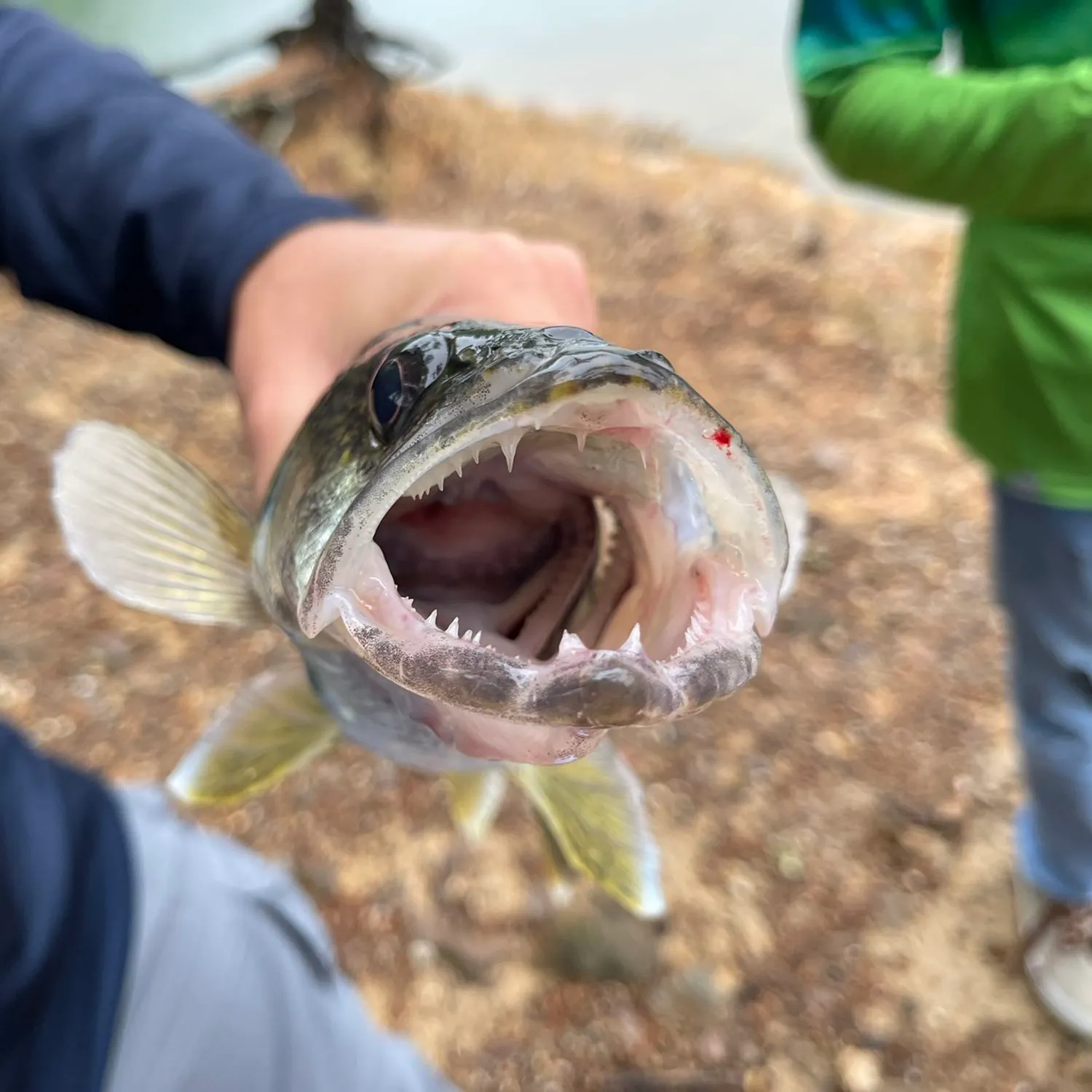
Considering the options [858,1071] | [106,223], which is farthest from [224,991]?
[858,1071]

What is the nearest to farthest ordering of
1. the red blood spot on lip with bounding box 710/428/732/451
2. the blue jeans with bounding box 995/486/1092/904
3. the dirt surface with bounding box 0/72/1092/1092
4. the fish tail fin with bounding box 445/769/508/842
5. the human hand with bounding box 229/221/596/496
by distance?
the red blood spot on lip with bounding box 710/428/732/451 < the human hand with bounding box 229/221/596/496 < the fish tail fin with bounding box 445/769/508/842 < the blue jeans with bounding box 995/486/1092/904 < the dirt surface with bounding box 0/72/1092/1092

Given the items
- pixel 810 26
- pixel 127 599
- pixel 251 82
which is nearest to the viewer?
pixel 127 599

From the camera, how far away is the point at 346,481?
98 centimetres

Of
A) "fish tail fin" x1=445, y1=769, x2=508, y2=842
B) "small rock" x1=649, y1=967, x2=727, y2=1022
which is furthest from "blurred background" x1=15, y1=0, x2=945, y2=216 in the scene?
"fish tail fin" x1=445, y1=769, x2=508, y2=842

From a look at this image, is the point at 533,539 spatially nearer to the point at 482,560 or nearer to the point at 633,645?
the point at 482,560

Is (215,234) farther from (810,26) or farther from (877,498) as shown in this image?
(877,498)

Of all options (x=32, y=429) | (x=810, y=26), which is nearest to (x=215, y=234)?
(x=810, y=26)

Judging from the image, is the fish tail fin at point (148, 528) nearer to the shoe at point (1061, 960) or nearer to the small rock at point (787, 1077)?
the small rock at point (787, 1077)

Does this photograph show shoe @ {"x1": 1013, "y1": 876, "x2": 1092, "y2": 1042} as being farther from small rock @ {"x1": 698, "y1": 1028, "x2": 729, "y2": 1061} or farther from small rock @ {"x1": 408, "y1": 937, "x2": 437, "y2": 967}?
small rock @ {"x1": 408, "y1": 937, "x2": 437, "y2": 967}

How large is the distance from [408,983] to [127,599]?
5.77ft

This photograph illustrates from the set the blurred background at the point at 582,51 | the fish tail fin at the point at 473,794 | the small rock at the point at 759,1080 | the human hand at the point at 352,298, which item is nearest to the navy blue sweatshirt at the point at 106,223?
the human hand at the point at 352,298

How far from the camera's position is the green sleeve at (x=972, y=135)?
1.70 metres

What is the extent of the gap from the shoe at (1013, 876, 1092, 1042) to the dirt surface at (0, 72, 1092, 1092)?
7 centimetres

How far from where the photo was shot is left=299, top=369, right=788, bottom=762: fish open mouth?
2.39ft
